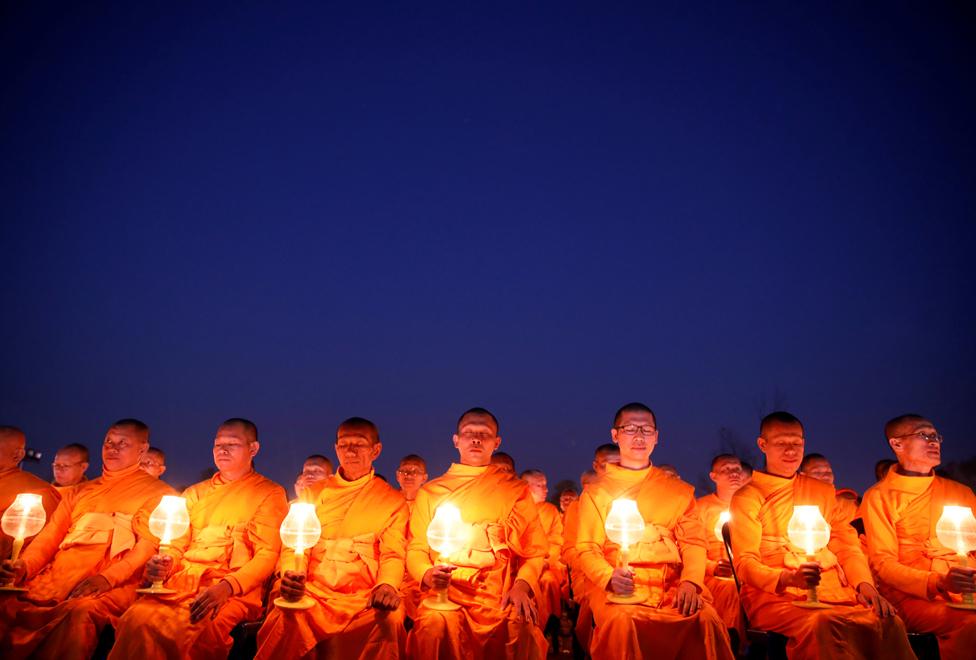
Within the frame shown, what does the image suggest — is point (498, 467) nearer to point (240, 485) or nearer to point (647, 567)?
point (647, 567)

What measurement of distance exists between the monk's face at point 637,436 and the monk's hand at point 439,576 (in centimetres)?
179

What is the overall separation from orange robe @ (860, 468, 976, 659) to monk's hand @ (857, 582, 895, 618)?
54 centimetres

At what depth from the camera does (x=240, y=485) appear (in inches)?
215

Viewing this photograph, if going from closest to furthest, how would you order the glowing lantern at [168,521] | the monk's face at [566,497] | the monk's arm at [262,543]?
the glowing lantern at [168,521] < the monk's arm at [262,543] < the monk's face at [566,497]

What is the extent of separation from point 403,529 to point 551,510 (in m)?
3.22

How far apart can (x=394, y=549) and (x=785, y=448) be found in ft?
10.8

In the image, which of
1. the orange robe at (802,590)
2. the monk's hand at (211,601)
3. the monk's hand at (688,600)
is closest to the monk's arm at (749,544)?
the orange robe at (802,590)

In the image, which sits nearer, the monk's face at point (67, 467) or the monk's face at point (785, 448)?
the monk's face at point (785, 448)

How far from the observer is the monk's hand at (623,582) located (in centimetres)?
406

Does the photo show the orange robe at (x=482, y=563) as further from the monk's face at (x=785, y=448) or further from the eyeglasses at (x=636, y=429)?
the monk's face at (x=785, y=448)

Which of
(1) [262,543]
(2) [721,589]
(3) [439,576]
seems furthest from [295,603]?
(2) [721,589]

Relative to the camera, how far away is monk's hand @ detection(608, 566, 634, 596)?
406 cm

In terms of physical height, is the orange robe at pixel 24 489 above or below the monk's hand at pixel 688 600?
above

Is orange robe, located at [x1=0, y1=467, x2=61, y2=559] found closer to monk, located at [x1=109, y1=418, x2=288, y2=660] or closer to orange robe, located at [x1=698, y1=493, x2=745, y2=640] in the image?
monk, located at [x1=109, y1=418, x2=288, y2=660]
